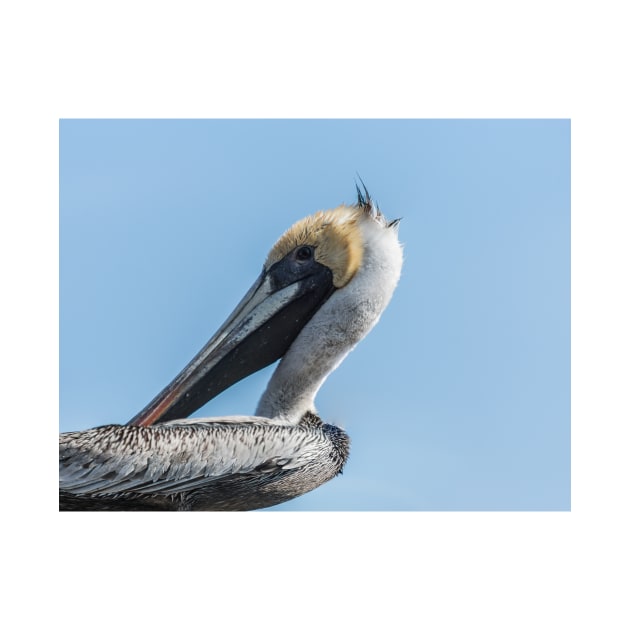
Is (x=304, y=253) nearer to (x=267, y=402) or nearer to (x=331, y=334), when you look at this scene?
(x=331, y=334)

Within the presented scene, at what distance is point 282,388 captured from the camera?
488 centimetres

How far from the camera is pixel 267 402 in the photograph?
4.91 metres

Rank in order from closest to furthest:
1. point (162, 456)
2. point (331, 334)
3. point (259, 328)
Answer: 1. point (162, 456)
2. point (331, 334)
3. point (259, 328)

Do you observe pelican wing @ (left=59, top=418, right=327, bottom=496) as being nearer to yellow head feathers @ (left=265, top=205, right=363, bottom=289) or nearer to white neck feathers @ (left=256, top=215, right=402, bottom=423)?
white neck feathers @ (left=256, top=215, right=402, bottom=423)

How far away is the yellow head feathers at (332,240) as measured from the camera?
16.5ft

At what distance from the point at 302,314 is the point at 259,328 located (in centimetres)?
24

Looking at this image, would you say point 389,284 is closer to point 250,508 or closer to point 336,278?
point 336,278

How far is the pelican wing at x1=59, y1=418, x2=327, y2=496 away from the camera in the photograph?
4301 millimetres

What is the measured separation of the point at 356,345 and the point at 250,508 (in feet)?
3.19

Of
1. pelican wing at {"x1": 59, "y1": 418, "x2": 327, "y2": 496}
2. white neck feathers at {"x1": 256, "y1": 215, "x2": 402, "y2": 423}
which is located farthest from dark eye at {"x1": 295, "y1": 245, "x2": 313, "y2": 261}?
pelican wing at {"x1": 59, "y1": 418, "x2": 327, "y2": 496}

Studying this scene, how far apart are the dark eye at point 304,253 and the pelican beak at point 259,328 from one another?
0.02m

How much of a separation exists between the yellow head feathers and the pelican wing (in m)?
1.04

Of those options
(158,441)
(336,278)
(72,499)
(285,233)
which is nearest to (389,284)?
(336,278)

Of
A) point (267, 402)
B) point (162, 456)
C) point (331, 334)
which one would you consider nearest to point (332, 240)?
point (331, 334)
